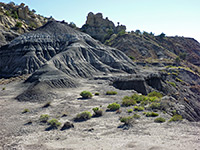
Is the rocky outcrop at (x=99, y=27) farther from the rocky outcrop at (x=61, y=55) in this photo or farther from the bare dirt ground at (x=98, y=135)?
the bare dirt ground at (x=98, y=135)

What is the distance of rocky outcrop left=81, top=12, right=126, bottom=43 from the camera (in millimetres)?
Answer: 108375

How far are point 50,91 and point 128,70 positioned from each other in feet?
93.6

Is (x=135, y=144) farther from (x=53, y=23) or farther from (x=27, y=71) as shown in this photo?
(x=53, y=23)

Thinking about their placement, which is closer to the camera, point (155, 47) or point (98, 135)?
point (98, 135)

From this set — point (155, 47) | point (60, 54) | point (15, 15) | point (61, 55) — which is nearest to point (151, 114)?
A: point (61, 55)

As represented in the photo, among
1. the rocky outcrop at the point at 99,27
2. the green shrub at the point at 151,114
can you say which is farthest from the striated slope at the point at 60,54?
the rocky outcrop at the point at 99,27

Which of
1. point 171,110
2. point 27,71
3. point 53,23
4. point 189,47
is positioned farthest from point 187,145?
point 189,47

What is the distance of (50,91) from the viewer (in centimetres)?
2820

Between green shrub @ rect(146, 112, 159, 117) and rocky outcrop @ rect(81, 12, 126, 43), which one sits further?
rocky outcrop @ rect(81, 12, 126, 43)

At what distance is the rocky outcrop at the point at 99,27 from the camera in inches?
4267

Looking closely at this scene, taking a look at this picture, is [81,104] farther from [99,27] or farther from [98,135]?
[99,27]

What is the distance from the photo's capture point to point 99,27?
373 feet

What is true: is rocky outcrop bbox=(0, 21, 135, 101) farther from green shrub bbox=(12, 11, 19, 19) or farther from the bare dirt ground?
green shrub bbox=(12, 11, 19, 19)

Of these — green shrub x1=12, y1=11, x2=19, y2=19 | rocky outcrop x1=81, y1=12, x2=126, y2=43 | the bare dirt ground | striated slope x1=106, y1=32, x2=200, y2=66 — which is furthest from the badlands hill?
rocky outcrop x1=81, y1=12, x2=126, y2=43
